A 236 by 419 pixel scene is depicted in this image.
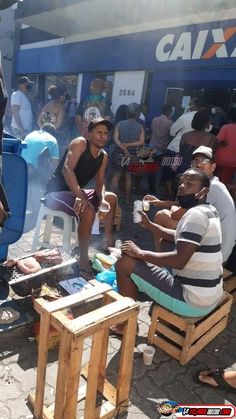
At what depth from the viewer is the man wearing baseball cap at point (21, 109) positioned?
6.48m

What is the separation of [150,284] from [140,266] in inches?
5.8

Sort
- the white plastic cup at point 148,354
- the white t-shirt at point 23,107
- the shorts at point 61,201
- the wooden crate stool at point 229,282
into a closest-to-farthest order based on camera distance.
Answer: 1. the white plastic cup at point 148,354
2. the wooden crate stool at point 229,282
3. the shorts at point 61,201
4. the white t-shirt at point 23,107

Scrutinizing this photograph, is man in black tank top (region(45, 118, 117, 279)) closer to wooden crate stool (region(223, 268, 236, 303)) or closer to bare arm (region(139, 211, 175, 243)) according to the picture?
bare arm (region(139, 211, 175, 243))

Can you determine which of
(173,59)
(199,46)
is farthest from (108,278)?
(173,59)

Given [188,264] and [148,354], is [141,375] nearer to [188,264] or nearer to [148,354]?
[148,354]

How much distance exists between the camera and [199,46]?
8.21 metres

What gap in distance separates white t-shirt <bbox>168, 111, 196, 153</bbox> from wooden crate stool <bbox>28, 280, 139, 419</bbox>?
4.35 metres

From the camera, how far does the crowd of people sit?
90.6 inches

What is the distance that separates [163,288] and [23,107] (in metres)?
5.28

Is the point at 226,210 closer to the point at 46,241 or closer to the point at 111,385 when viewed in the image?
the point at 111,385

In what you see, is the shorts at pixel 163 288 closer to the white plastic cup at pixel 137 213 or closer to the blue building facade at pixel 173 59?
the white plastic cup at pixel 137 213

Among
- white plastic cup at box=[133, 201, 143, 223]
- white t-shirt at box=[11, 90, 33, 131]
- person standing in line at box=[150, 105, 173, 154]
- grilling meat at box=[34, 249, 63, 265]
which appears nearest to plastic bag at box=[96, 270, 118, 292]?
grilling meat at box=[34, 249, 63, 265]

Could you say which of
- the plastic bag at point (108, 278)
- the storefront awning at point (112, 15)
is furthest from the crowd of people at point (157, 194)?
the storefront awning at point (112, 15)

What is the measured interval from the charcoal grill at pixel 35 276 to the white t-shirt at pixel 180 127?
368 centimetres
